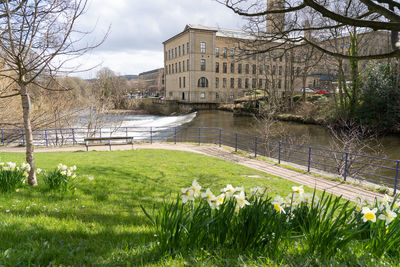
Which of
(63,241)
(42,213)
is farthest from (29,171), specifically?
(63,241)

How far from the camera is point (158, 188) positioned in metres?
6.82

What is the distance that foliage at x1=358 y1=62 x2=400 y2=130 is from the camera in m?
24.1

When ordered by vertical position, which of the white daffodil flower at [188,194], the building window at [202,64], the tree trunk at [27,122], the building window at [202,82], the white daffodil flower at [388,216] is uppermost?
the building window at [202,64]

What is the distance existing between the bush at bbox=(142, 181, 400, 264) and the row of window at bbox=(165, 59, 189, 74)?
6247 centimetres

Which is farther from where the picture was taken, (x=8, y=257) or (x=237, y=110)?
(x=237, y=110)

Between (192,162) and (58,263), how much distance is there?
9.29 m

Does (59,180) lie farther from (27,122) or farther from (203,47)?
(203,47)

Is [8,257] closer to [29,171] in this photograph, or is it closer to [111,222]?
[111,222]

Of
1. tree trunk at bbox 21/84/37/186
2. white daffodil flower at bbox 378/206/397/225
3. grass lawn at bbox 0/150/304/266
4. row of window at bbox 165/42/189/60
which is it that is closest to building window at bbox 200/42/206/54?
row of window at bbox 165/42/189/60

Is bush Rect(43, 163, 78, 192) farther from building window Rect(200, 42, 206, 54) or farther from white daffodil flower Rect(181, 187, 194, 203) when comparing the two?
building window Rect(200, 42, 206, 54)

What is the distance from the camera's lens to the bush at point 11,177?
5.07 meters

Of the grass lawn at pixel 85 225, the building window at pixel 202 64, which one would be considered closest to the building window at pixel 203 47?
the building window at pixel 202 64

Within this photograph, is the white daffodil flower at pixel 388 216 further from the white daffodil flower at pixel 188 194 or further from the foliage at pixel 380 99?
the foliage at pixel 380 99

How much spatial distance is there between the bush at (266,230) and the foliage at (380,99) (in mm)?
25038
